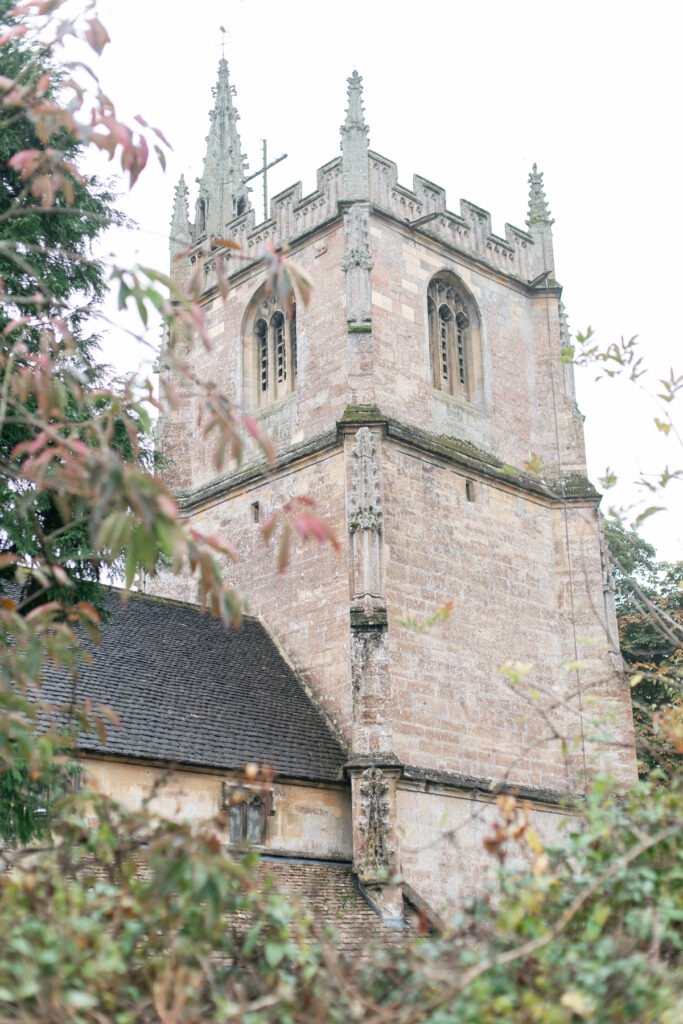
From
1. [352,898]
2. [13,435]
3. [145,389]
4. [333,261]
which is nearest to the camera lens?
[145,389]

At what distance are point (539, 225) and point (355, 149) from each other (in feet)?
16.6

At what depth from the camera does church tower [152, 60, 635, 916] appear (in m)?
18.0

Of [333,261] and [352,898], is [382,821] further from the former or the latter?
[333,261]

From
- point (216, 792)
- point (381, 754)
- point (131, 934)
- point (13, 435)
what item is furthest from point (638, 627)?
Answer: point (131, 934)

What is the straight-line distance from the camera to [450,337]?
899 inches

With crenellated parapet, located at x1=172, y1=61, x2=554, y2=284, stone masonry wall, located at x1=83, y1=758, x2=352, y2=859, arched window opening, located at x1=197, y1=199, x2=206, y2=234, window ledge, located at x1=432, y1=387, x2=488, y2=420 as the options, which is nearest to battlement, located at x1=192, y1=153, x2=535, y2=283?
crenellated parapet, located at x1=172, y1=61, x2=554, y2=284

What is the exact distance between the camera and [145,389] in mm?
6500

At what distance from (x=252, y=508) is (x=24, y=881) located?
17.2 meters

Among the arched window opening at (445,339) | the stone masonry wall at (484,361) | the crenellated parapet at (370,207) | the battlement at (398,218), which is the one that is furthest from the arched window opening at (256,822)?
the battlement at (398,218)

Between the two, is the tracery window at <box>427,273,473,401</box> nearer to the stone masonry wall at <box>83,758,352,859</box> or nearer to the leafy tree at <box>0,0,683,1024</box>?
the stone masonry wall at <box>83,758,352,859</box>

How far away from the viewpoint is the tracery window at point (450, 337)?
73.0 ft

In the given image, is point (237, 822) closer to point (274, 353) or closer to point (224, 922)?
point (274, 353)

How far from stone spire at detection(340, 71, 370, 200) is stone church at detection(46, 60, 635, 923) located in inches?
1.6

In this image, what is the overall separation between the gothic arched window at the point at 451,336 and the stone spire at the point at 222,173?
523 cm
